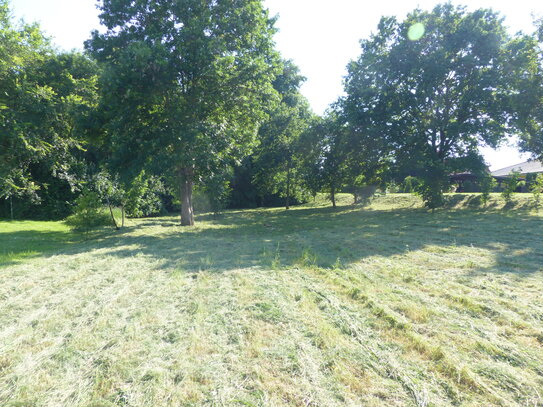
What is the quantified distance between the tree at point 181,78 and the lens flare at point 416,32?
9.45 metres

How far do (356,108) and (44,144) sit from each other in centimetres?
1761

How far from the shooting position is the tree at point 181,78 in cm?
1048

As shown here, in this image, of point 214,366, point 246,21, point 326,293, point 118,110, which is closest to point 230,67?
point 246,21

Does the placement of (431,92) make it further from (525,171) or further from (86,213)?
(525,171)

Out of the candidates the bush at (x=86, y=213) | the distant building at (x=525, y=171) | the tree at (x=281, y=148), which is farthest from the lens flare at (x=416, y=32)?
the bush at (x=86, y=213)

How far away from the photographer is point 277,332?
9.36ft

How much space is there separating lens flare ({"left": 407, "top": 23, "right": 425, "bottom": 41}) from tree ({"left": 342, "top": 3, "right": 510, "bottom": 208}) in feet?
0.18

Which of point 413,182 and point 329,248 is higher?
point 413,182

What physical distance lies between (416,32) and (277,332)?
19990 millimetres

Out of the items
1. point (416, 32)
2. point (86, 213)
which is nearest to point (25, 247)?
point (86, 213)

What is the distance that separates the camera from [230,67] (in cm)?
1205

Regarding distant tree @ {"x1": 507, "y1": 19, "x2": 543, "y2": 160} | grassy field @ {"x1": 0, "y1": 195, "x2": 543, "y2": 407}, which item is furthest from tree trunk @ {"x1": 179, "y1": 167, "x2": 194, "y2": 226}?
distant tree @ {"x1": 507, "y1": 19, "x2": 543, "y2": 160}

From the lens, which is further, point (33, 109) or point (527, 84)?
point (527, 84)

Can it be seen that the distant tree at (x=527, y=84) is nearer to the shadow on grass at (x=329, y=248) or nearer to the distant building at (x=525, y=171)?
the distant building at (x=525, y=171)
